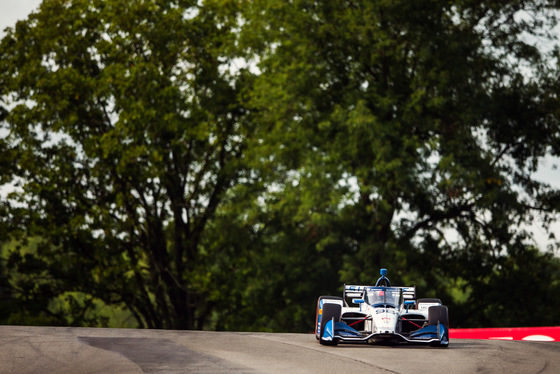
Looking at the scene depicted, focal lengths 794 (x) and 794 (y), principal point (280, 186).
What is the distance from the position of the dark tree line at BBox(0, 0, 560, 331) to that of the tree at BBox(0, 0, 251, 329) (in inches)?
3.8

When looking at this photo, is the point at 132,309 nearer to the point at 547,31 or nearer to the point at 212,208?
the point at 212,208

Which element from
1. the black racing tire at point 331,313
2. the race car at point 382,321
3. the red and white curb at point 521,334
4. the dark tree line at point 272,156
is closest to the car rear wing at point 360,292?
the race car at point 382,321

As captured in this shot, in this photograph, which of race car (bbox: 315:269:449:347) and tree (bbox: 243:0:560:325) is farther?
tree (bbox: 243:0:560:325)

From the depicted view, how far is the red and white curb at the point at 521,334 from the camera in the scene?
16.9 m

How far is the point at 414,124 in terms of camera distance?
28.7 metres

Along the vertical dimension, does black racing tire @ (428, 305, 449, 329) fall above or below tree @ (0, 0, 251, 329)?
below

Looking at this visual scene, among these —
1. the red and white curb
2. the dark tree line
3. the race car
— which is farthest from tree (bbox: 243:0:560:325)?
the race car

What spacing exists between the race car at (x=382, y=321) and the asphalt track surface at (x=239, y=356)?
0.73 ft

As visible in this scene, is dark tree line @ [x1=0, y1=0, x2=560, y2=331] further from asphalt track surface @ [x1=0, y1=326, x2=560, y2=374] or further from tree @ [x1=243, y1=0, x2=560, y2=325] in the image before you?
asphalt track surface @ [x1=0, y1=326, x2=560, y2=374]

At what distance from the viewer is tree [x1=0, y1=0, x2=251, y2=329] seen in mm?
32312

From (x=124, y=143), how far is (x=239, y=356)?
2211 centimetres

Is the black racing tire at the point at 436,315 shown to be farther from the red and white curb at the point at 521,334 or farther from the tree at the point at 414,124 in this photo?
the tree at the point at 414,124

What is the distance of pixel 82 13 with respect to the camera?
34.7 meters

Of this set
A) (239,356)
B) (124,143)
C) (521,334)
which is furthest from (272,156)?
(239,356)
